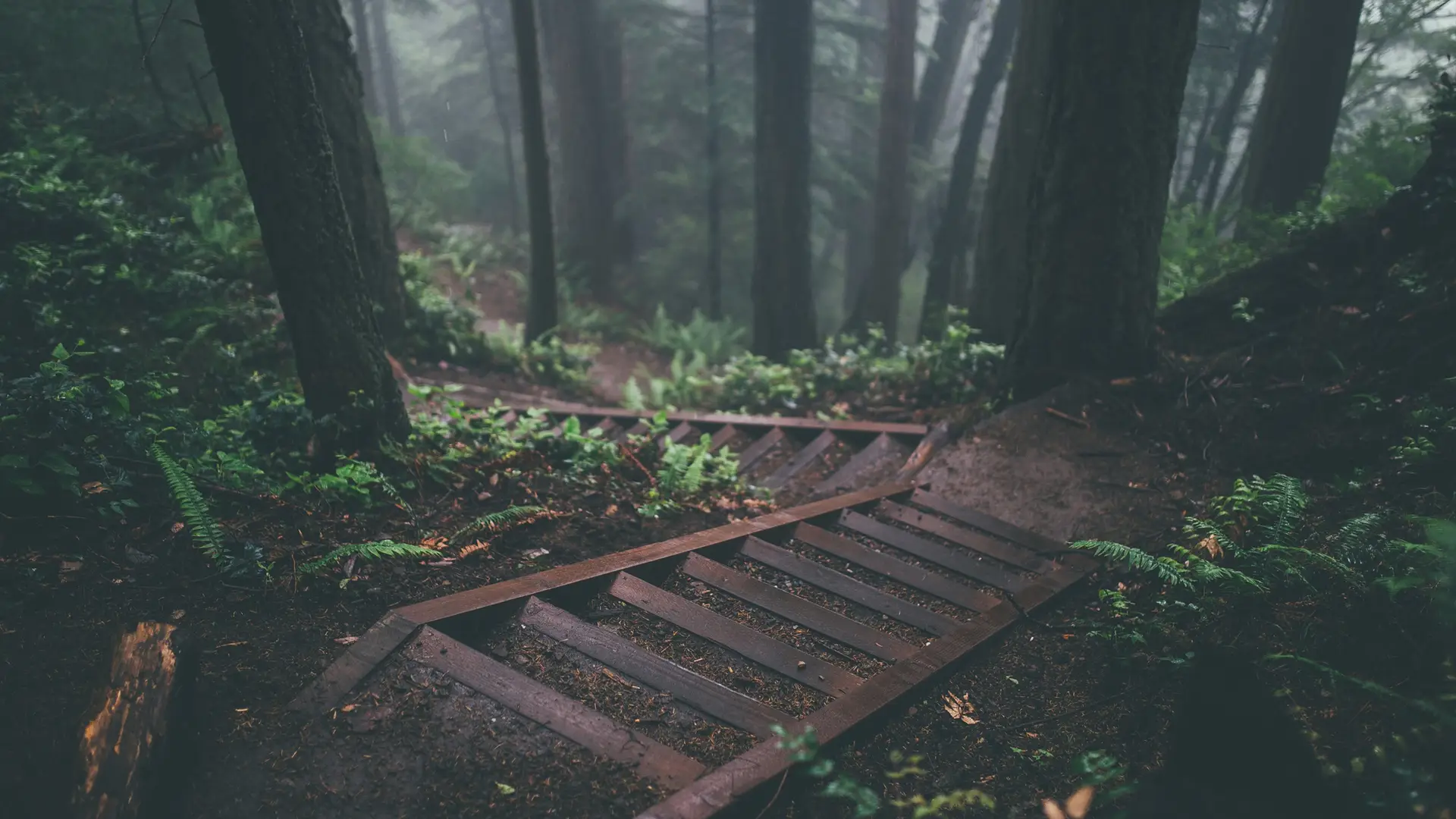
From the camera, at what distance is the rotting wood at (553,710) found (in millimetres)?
2826

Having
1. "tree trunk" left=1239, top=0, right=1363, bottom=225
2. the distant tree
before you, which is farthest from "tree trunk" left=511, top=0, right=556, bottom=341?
"tree trunk" left=1239, top=0, right=1363, bottom=225

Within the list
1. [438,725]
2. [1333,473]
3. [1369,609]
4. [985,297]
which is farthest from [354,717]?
[985,297]

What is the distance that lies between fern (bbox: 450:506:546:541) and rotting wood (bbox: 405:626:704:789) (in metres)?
1.16

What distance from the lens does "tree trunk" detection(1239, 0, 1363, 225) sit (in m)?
9.48

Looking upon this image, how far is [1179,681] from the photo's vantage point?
3.39 meters

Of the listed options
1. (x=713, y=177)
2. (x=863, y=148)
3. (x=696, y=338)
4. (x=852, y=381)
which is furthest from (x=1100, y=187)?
(x=863, y=148)

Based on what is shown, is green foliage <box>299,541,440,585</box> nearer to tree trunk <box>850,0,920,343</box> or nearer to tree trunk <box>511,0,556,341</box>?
tree trunk <box>511,0,556,341</box>

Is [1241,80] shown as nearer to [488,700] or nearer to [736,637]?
[736,637]

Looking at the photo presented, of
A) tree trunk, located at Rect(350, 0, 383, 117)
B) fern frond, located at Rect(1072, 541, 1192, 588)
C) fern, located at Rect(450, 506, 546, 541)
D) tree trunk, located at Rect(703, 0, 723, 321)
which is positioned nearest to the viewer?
fern frond, located at Rect(1072, 541, 1192, 588)

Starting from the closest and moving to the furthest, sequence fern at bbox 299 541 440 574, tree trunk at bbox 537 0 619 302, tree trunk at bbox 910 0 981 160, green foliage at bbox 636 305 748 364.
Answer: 1. fern at bbox 299 541 440 574
2. green foliage at bbox 636 305 748 364
3. tree trunk at bbox 537 0 619 302
4. tree trunk at bbox 910 0 981 160

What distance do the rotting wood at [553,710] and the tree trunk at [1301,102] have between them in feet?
33.9

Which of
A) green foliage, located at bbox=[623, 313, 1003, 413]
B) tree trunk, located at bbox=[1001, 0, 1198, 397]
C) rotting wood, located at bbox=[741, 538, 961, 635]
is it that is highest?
tree trunk, located at bbox=[1001, 0, 1198, 397]

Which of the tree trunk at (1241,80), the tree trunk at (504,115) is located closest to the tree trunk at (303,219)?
the tree trunk at (1241,80)

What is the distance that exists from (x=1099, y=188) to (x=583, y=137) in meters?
15.0
